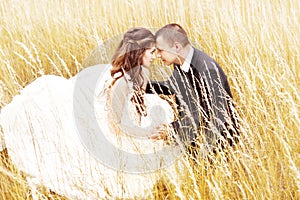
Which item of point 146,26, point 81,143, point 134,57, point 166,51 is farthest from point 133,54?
point 146,26

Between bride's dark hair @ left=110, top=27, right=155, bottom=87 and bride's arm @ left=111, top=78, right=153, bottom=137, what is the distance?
0.20ft

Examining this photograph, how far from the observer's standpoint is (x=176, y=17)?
4637mm

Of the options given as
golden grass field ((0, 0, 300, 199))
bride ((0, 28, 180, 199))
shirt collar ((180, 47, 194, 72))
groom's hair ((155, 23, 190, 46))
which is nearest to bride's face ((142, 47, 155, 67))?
bride ((0, 28, 180, 199))

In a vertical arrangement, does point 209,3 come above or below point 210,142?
above

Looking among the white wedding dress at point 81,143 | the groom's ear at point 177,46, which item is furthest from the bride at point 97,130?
the groom's ear at point 177,46

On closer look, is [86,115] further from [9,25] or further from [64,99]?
[9,25]

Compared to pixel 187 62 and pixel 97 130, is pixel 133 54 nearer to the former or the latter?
pixel 187 62

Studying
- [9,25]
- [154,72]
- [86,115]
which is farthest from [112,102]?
[9,25]

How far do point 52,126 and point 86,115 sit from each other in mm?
332

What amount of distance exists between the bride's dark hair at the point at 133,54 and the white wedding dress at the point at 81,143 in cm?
22

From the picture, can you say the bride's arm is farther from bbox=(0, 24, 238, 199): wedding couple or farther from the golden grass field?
the golden grass field

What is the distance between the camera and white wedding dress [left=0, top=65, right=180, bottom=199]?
2.28m

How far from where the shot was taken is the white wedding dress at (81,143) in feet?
7.47

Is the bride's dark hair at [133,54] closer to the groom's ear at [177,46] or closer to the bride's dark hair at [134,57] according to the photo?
the bride's dark hair at [134,57]
